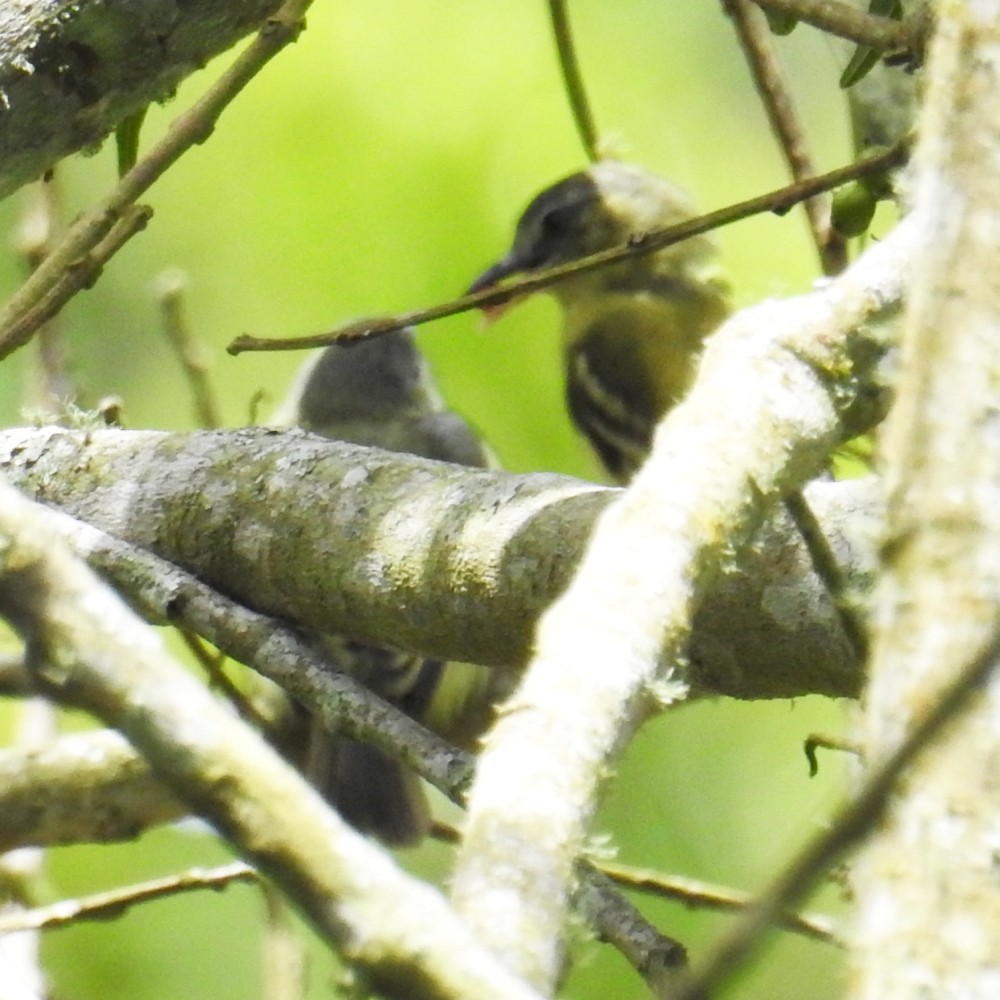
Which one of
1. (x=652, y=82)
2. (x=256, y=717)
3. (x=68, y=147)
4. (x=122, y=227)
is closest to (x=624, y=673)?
(x=68, y=147)

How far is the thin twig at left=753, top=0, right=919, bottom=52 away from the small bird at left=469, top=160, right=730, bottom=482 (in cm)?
172

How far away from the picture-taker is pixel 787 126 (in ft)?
8.59

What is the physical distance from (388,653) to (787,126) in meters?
1.09

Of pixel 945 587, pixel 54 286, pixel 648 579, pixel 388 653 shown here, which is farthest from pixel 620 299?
pixel 945 587

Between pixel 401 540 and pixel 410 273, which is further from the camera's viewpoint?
pixel 410 273

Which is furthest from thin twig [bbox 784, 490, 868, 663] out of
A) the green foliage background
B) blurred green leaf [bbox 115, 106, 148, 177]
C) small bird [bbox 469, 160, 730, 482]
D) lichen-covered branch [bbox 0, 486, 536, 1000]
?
the green foliage background

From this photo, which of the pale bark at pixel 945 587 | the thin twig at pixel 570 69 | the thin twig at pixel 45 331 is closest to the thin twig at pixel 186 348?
the thin twig at pixel 45 331

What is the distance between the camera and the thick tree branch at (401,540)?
1.54 metres

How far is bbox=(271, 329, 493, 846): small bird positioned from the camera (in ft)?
9.75

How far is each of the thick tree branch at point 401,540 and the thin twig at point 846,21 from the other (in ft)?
1.47

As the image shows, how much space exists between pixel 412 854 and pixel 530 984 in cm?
303

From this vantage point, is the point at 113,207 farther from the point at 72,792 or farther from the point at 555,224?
the point at 555,224

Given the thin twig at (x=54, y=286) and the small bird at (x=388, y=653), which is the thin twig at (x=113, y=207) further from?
the small bird at (x=388, y=653)

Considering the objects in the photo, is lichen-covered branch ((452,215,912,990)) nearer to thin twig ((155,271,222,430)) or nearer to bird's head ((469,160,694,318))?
thin twig ((155,271,222,430))
